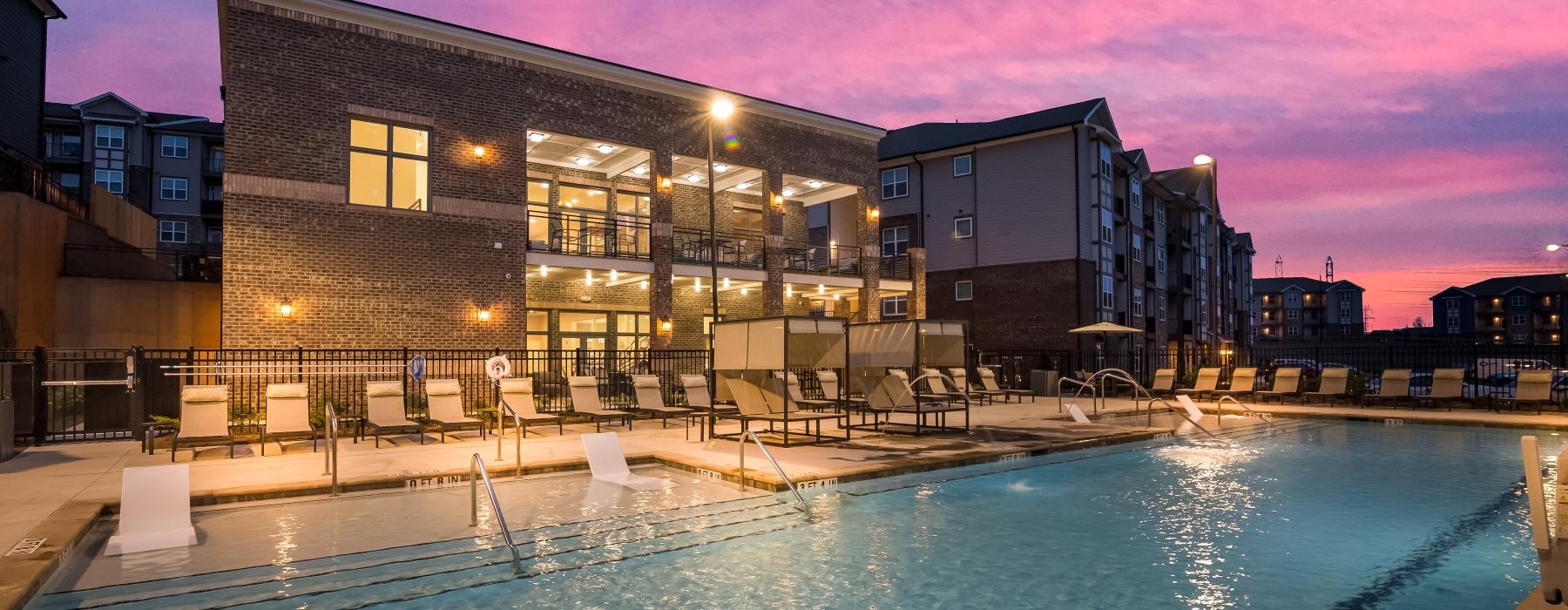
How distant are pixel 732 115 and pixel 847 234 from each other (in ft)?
43.8

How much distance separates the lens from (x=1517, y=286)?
328 ft

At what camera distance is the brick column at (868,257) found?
2814 cm

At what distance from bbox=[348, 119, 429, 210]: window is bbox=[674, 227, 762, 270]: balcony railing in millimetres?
7315

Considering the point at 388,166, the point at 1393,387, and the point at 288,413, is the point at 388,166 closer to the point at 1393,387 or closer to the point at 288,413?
the point at 288,413

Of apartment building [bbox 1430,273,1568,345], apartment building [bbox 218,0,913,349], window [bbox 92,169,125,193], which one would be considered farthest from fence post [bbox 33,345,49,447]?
apartment building [bbox 1430,273,1568,345]

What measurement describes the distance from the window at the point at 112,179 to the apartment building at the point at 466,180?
36.8 m

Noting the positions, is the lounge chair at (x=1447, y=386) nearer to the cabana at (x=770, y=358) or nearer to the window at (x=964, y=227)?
the cabana at (x=770, y=358)

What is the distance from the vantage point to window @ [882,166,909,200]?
3919 cm

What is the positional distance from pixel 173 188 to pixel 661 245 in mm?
40997

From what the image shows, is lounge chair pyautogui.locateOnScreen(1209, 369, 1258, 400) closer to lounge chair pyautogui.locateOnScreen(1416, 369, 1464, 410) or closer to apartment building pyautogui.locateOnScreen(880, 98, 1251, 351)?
lounge chair pyautogui.locateOnScreen(1416, 369, 1464, 410)

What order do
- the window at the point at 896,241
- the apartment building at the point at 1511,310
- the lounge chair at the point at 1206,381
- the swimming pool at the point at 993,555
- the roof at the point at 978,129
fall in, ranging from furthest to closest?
1. the apartment building at the point at 1511,310
2. the window at the point at 896,241
3. the roof at the point at 978,129
4. the lounge chair at the point at 1206,381
5. the swimming pool at the point at 993,555

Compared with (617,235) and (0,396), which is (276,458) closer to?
(0,396)

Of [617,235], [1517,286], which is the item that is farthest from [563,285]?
[1517,286]

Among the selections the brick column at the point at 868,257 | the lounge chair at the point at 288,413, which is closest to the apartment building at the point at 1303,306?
the brick column at the point at 868,257
